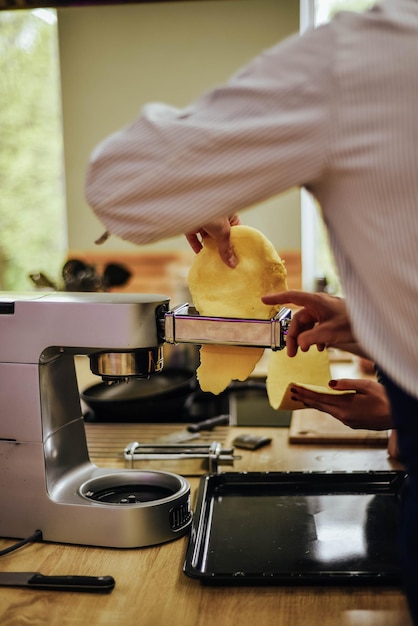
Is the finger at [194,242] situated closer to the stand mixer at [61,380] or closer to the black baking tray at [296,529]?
the stand mixer at [61,380]

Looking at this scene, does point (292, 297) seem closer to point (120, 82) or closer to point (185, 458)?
point (185, 458)

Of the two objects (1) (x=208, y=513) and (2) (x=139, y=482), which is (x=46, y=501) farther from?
(1) (x=208, y=513)

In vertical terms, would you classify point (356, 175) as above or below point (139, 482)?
above

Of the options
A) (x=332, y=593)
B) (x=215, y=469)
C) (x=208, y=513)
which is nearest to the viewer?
(x=332, y=593)

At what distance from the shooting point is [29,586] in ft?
3.41

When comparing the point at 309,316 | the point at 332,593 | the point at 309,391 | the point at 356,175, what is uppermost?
the point at 356,175

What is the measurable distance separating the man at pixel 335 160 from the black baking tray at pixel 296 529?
0.80 feet

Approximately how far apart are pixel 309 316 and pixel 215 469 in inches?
18.2

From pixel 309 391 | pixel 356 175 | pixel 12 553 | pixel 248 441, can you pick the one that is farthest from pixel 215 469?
pixel 356 175

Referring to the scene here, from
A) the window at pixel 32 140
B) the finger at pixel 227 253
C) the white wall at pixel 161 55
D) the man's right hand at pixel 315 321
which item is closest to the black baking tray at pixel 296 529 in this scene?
A: the man's right hand at pixel 315 321

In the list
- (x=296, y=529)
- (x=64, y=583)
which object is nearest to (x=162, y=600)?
(x=64, y=583)

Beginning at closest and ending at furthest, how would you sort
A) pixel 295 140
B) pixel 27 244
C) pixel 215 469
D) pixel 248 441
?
pixel 295 140 → pixel 215 469 → pixel 248 441 → pixel 27 244

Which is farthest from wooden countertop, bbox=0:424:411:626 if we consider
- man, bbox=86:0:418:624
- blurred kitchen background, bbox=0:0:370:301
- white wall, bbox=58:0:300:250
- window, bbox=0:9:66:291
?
window, bbox=0:9:66:291

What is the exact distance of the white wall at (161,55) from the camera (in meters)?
4.73
